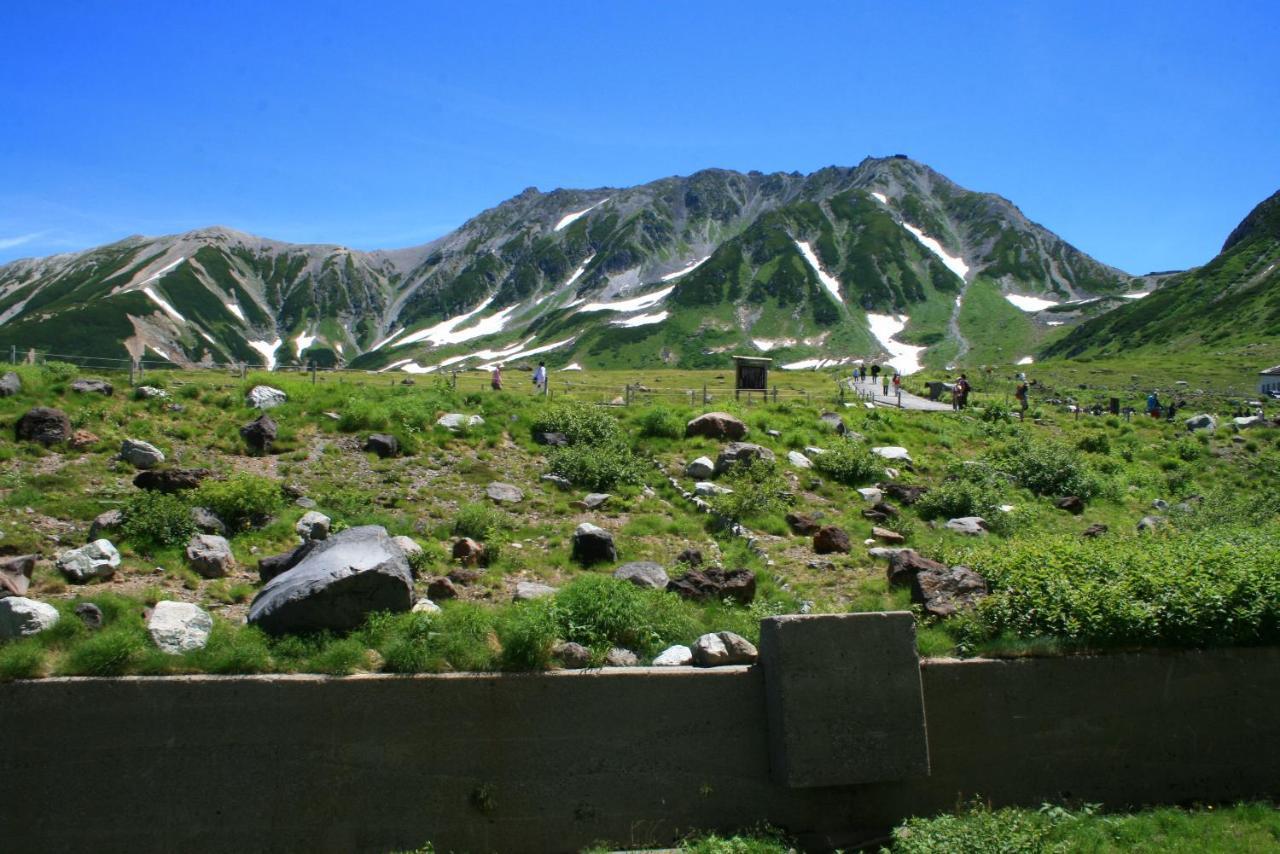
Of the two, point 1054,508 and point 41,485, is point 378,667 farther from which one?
point 1054,508

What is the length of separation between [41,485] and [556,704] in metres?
13.7

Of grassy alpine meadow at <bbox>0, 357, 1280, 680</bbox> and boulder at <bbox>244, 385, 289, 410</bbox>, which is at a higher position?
boulder at <bbox>244, 385, 289, 410</bbox>

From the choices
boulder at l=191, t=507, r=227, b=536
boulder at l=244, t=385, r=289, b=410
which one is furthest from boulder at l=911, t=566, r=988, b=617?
boulder at l=244, t=385, r=289, b=410

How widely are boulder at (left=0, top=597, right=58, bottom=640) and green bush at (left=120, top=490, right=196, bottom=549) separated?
13.9 feet

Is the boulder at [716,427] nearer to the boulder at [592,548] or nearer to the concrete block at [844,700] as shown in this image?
the boulder at [592,548]

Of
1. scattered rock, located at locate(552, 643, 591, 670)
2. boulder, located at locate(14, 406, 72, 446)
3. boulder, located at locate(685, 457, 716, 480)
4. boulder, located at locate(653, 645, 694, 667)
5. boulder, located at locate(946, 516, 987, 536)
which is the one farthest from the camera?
boulder, located at locate(685, 457, 716, 480)

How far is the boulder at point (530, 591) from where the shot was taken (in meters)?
14.2

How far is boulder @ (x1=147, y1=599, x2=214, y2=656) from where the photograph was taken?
10844 millimetres

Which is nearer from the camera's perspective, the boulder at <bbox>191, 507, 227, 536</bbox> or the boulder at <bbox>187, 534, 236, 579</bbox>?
the boulder at <bbox>187, 534, 236, 579</bbox>

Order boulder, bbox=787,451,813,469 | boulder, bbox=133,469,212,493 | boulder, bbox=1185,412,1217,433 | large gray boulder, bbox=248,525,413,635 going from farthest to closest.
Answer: boulder, bbox=1185,412,1217,433, boulder, bbox=787,451,813,469, boulder, bbox=133,469,212,493, large gray boulder, bbox=248,525,413,635

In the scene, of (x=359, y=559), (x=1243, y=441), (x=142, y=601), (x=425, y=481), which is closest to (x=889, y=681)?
(x=359, y=559)

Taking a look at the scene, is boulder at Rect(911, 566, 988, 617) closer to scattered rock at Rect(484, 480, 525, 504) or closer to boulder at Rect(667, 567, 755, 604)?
boulder at Rect(667, 567, 755, 604)

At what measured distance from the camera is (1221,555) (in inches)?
516

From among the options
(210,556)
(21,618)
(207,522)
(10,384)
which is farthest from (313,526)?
(10,384)
